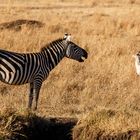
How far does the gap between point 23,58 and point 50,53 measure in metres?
0.65

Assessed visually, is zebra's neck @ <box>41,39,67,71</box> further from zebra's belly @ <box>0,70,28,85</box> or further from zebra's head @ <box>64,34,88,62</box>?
zebra's belly @ <box>0,70,28,85</box>

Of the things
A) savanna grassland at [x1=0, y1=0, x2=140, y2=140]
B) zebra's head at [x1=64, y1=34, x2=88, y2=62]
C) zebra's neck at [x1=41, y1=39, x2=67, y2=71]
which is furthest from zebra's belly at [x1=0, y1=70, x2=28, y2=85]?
zebra's head at [x1=64, y1=34, x2=88, y2=62]

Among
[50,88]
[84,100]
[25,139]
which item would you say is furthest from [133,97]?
[25,139]

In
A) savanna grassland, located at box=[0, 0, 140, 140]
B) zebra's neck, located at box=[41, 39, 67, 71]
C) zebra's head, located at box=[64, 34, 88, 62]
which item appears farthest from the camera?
zebra's head, located at box=[64, 34, 88, 62]

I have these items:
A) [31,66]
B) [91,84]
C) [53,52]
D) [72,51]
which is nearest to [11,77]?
[31,66]

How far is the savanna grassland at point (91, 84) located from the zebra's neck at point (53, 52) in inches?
33.9

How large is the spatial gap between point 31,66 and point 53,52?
662 mm

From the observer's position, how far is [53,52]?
36.6 ft

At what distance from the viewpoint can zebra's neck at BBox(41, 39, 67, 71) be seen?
11062 mm

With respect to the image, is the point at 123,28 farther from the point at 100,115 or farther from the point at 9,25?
the point at 100,115

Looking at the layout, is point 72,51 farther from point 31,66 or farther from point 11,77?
point 11,77

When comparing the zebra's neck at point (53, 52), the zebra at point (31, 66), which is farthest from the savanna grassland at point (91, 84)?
the zebra's neck at point (53, 52)

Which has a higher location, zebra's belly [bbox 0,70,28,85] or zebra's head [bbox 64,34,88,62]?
zebra's head [bbox 64,34,88,62]

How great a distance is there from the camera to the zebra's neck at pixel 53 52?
11.1 m
